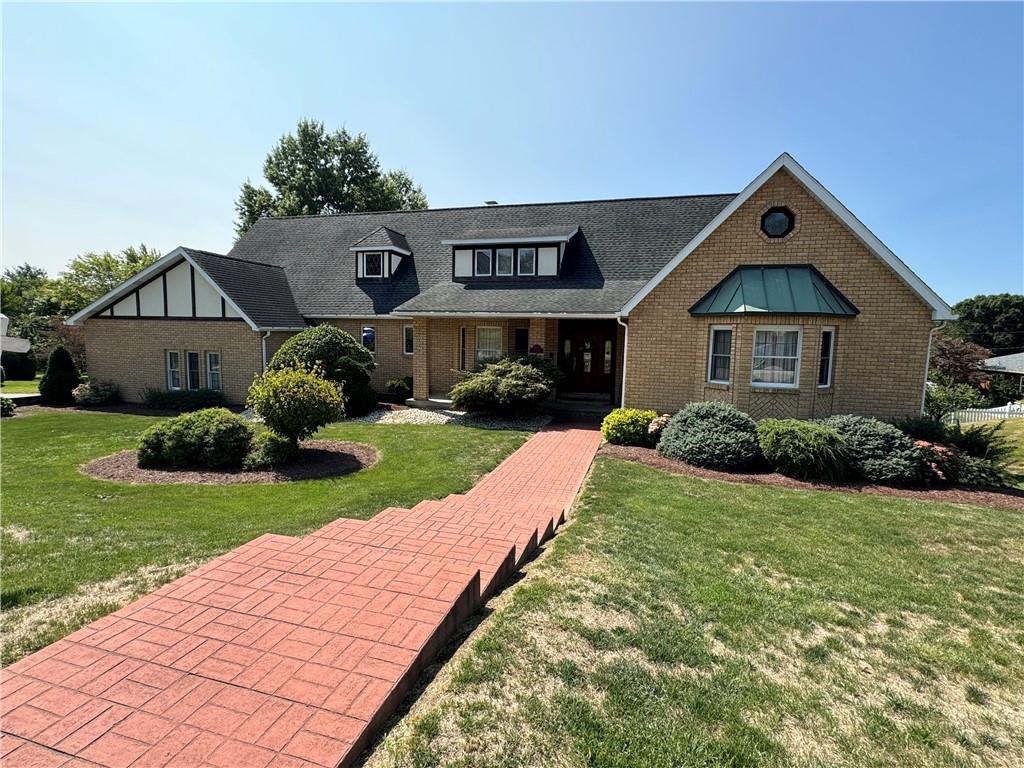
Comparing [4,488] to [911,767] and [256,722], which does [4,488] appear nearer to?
[256,722]

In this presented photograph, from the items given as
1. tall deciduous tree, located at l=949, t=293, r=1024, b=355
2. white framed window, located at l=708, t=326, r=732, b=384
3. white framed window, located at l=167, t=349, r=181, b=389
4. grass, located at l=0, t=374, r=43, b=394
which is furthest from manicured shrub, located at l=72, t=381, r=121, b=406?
tall deciduous tree, located at l=949, t=293, r=1024, b=355

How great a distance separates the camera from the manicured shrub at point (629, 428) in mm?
13445

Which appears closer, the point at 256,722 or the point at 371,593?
the point at 256,722

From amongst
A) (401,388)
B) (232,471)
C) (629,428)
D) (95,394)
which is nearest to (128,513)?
(232,471)

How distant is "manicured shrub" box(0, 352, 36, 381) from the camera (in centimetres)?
3381

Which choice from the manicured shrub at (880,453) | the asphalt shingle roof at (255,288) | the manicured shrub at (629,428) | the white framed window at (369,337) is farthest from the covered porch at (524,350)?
the manicured shrub at (880,453)

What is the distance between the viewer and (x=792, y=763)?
10.4ft

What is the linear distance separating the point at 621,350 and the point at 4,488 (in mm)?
16506

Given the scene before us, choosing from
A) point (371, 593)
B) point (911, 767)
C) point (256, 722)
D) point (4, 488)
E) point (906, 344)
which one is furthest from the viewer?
point (906, 344)

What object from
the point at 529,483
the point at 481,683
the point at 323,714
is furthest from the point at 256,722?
the point at 529,483

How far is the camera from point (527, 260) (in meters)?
20.1

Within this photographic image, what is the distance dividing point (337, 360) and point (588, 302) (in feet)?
28.6

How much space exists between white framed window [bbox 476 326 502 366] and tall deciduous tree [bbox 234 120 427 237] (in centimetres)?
2945

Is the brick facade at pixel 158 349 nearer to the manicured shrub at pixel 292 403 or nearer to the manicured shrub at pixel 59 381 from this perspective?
the manicured shrub at pixel 59 381
